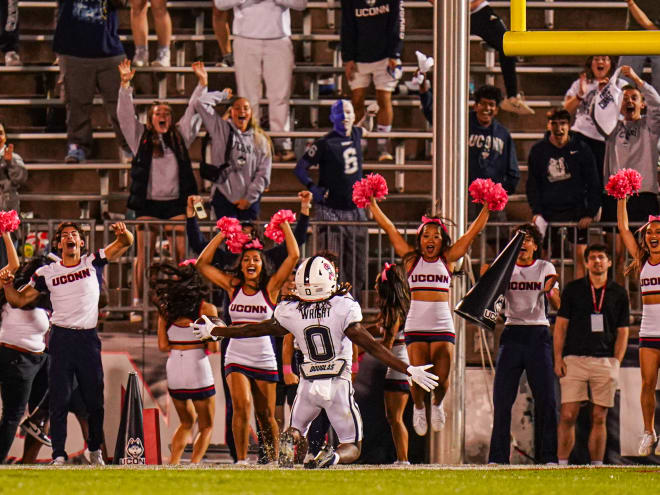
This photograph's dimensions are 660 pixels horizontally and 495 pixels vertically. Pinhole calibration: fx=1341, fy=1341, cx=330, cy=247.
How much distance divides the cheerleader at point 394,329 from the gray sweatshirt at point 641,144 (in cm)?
246

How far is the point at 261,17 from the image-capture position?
12.6m

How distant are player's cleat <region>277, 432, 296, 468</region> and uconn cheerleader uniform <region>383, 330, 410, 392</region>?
189cm

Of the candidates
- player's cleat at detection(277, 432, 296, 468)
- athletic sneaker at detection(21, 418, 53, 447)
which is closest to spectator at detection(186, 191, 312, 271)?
athletic sneaker at detection(21, 418, 53, 447)

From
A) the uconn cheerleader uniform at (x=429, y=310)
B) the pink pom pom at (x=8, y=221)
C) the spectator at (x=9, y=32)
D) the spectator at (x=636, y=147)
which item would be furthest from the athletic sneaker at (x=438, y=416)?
the spectator at (x=9, y=32)

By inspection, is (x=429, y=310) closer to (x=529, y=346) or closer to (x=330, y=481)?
(x=529, y=346)

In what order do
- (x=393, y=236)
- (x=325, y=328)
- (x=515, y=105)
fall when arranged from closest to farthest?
(x=325, y=328) < (x=393, y=236) < (x=515, y=105)

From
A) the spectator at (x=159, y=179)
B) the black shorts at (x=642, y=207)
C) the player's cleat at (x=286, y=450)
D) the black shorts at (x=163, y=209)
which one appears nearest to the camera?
the player's cleat at (x=286, y=450)

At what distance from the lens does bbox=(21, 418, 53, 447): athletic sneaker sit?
10.5 m

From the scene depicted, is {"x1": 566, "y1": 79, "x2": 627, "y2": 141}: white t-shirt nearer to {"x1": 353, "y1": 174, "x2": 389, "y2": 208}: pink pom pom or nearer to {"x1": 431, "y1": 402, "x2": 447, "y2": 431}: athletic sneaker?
{"x1": 353, "y1": 174, "x2": 389, "y2": 208}: pink pom pom

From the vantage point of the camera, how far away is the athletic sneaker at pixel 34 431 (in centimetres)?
1046

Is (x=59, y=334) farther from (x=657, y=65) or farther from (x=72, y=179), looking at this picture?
(x=657, y=65)

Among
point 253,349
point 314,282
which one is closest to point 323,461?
point 314,282

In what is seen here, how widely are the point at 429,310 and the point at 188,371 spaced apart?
1.89 m

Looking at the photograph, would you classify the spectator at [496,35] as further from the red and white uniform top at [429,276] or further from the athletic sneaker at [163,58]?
the red and white uniform top at [429,276]
